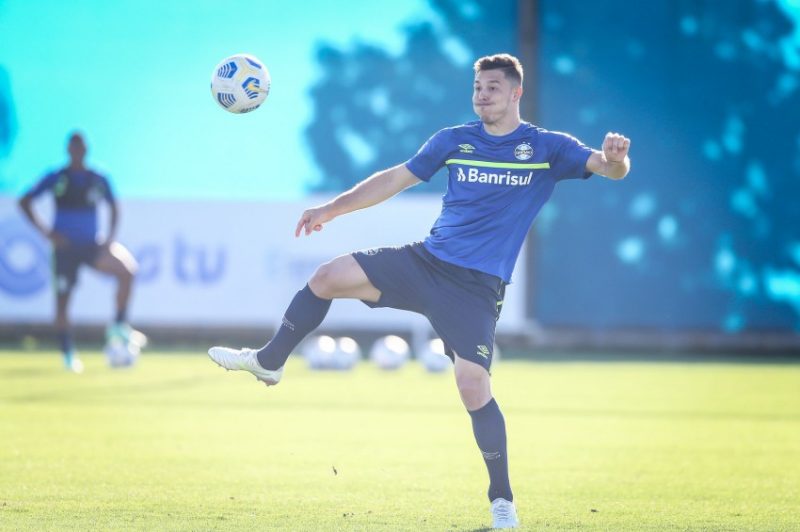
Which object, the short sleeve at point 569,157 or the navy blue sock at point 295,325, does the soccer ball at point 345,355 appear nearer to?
the navy blue sock at point 295,325

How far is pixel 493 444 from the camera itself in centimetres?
623

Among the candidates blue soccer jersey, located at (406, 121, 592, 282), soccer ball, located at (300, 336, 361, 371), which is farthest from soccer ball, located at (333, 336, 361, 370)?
blue soccer jersey, located at (406, 121, 592, 282)

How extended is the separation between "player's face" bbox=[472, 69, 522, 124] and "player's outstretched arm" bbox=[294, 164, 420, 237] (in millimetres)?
524

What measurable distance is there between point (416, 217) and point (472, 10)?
3.89 metres

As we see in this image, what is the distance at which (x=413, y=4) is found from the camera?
2027 cm

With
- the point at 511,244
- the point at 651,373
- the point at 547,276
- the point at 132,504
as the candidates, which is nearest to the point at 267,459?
the point at 132,504

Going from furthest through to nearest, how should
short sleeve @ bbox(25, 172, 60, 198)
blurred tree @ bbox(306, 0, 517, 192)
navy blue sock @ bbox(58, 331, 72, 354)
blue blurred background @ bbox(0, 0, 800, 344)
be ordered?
1. blue blurred background @ bbox(0, 0, 800, 344)
2. blurred tree @ bbox(306, 0, 517, 192)
3. short sleeve @ bbox(25, 172, 60, 198)
4. navy blue sock @ bbox(58, 331, 72, 354)

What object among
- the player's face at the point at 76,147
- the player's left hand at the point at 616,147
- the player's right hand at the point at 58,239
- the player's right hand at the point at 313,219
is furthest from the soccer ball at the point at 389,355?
the player's left hand at the point at 616,147

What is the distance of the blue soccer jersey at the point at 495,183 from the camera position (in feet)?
21.3

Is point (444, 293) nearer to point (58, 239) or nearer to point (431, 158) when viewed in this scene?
point (431, 158)

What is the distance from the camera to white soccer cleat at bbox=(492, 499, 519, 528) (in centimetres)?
597

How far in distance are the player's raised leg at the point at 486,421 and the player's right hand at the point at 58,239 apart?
33.9ft

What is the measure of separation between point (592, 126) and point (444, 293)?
1412cm

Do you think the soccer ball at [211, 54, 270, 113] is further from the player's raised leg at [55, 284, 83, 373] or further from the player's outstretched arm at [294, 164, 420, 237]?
the player's raised leg at [55, 284, 83, 373]
